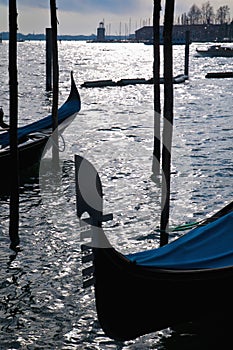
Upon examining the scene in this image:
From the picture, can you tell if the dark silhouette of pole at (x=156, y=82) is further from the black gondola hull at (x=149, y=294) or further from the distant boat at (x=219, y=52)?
the distant boat at (x=219, y=52)

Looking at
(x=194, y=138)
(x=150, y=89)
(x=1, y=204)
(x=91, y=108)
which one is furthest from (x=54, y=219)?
(x=150, y=89)

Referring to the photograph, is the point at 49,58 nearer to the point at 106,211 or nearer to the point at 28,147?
the point at 28,147

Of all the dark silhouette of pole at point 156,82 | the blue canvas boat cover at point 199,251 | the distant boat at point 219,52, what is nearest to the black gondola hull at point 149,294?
the blue canvas boat cover at point 199,251

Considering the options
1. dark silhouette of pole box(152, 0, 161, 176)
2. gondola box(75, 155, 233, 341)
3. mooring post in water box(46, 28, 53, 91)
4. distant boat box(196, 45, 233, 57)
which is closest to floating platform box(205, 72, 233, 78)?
mooring post in water box(46, 28, 53, 91)

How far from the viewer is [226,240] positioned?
18.6 ft

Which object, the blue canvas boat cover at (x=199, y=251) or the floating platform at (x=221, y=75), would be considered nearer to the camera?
the blue canvas boat cover at (x=199, y=251)

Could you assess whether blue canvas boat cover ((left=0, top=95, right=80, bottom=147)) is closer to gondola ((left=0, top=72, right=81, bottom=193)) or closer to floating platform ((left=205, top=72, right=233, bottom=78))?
gondola ((left=0, top=72, right=81, bottom=193))

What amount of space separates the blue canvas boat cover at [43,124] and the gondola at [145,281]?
6.52m

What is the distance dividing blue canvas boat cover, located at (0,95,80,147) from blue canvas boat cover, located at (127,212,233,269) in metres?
6.11

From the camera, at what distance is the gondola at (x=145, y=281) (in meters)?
4.75

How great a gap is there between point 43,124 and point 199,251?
7475 millimetres

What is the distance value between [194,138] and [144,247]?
9.51 metres

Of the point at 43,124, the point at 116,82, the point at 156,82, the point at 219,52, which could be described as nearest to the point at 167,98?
the point at 156,82

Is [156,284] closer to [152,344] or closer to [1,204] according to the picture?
[152,344]
